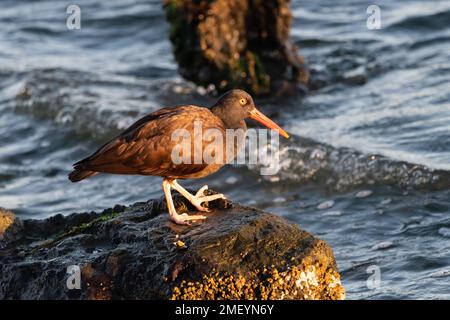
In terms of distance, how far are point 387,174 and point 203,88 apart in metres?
3.91

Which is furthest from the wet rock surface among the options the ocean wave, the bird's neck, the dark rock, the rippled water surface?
the dark rock

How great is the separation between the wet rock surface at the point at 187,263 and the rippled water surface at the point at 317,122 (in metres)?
1.73

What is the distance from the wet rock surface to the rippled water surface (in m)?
1.73

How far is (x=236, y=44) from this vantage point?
12.2 m

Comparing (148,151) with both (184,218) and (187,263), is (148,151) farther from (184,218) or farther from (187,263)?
(187,263)

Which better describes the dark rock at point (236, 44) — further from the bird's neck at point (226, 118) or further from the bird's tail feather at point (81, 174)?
the bird's tail feather at point (81, 174)

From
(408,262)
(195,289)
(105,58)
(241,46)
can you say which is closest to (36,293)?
(195,289)

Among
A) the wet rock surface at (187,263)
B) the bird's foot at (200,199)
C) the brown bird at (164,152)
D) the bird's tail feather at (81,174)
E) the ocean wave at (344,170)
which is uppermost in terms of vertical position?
the brown bird at (164,152)

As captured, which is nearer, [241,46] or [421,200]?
[421,200]

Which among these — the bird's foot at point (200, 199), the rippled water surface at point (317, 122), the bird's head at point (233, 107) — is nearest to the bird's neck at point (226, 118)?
the bird's head at point (233, 107)

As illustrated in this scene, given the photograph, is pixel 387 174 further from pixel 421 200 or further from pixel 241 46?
pixel 241 46

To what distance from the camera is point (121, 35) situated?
54.7ft

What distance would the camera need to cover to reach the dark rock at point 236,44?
1196cm

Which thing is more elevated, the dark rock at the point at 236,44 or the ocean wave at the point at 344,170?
the dark rock at the point at 236,44
